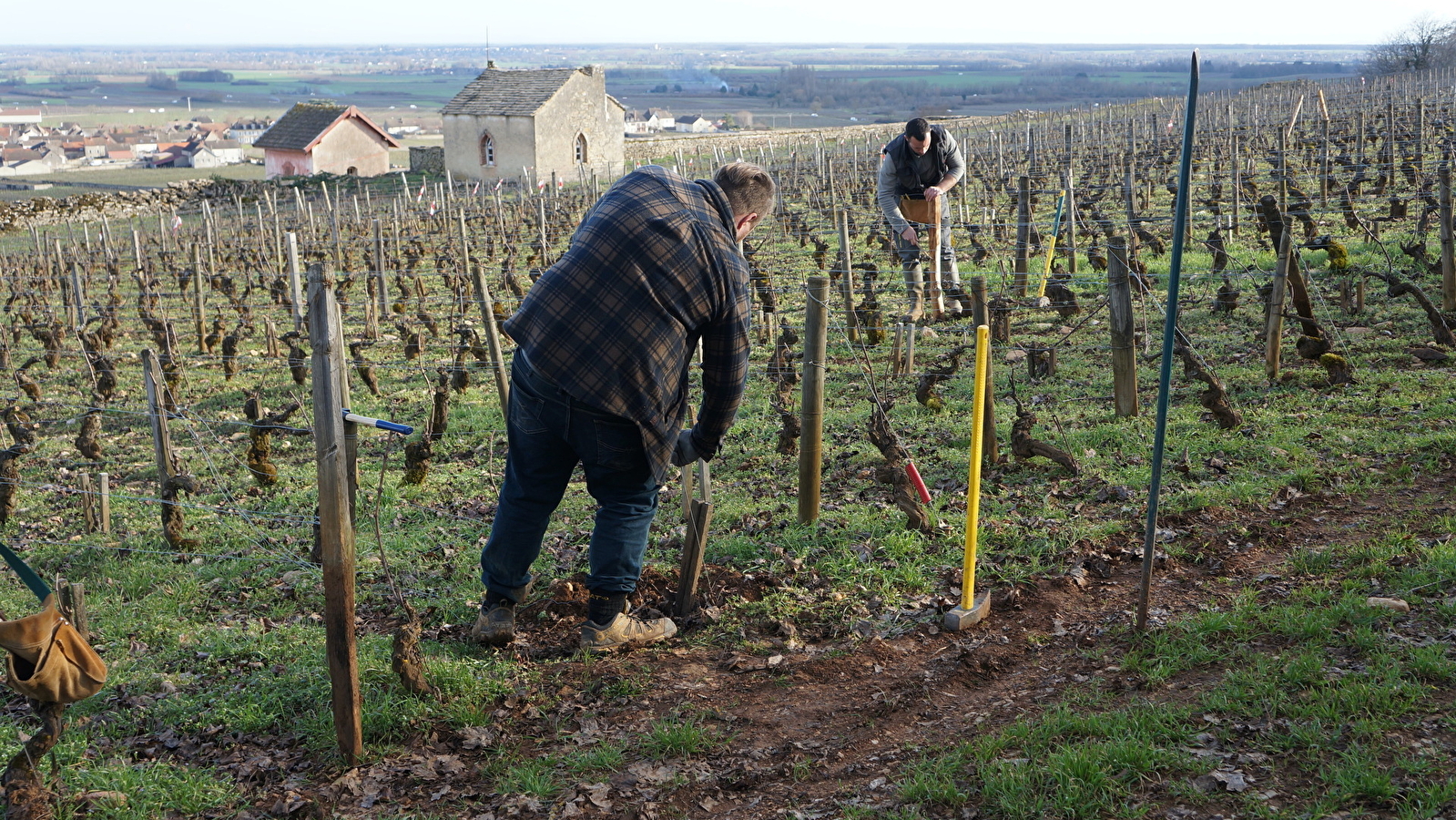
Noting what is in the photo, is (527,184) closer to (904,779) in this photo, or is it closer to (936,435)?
(936,435)

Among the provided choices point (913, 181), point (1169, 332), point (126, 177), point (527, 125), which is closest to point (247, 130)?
point (126, 177)

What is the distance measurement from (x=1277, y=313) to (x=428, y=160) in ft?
157

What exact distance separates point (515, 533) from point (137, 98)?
223874 millimetres

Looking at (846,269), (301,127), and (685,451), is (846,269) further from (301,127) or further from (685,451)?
(301,127)

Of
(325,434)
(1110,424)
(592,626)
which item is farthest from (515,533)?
(1110,424)

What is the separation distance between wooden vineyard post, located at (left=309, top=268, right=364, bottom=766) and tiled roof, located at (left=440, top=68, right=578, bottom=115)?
42.2m

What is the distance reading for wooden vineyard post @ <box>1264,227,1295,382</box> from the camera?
24.6 ft

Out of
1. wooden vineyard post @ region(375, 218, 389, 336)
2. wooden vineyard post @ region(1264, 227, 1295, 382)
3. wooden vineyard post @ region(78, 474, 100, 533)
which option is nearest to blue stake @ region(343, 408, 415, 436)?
wooden vineyard post @ region(78, 474, 100, 533)

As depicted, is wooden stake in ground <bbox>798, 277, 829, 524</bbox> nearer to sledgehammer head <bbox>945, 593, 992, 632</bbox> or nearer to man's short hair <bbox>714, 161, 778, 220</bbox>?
Result: man's short hair <bbox>714, 161, 778, 220</bbox>

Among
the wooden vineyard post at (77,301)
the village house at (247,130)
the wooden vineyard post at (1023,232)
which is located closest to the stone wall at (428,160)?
the wooden vineyard post at (77,301)

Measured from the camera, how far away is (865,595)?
198 inches

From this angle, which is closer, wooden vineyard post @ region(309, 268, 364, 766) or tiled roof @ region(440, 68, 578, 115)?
A: wooden vineyard post @ region(309, 268, 364, 766)

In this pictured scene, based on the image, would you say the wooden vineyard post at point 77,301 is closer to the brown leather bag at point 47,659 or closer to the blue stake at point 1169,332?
the brown leather bag at point 47,659

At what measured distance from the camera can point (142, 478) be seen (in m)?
8.68
